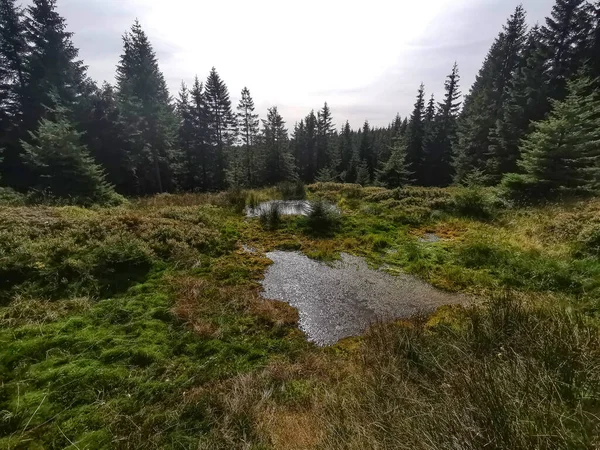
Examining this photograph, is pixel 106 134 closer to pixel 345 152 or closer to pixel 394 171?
pixel 394 171

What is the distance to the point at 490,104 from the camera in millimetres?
26719

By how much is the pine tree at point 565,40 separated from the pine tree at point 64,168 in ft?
97.4

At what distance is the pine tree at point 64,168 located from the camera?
12.4 metres

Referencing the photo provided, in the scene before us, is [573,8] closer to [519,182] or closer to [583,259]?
[519,182]

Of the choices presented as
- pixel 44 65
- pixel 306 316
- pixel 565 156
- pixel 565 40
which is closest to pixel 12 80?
pixel 44 65

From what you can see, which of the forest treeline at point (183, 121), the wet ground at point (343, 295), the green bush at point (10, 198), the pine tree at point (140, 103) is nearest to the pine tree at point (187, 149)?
the forest treeline at point (183, 121)

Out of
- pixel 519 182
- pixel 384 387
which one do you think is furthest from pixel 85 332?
pixel 519 182

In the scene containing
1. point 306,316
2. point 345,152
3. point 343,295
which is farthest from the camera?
→ point 345,152

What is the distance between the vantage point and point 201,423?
2879 millimetres

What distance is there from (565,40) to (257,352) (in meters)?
29.4

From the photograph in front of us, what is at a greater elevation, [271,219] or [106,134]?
[106,134]

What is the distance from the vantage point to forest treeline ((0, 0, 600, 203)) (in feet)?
39.4

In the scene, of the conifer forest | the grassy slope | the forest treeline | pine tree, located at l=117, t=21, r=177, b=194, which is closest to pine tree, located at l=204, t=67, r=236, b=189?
the forest treeline

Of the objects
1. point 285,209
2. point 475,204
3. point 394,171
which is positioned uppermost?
point 394,171
